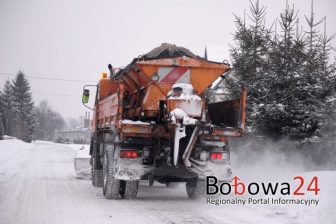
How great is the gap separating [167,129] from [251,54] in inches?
303

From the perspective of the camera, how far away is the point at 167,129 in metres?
9.30

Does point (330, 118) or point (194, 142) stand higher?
point (330, 118)

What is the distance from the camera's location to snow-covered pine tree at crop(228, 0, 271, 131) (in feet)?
49.4

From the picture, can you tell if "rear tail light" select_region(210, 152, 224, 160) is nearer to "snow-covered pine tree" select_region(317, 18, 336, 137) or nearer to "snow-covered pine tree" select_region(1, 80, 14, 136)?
"snow-covered pine tree" select_region(317, 18, 336, 137)

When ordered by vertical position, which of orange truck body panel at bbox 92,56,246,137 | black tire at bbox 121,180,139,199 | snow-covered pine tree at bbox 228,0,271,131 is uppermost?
snow-covered pine tree at bbox 228,0,271,131

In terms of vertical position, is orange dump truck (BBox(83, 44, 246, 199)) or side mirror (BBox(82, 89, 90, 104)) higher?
side mirror (BBox(82, 89, 90, 104))

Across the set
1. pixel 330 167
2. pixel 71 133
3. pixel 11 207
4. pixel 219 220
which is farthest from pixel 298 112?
pixel 71 133

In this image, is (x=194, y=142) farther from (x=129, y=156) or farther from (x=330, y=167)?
(x=330, y=167)

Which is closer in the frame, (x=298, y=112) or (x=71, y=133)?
(x=298, y=112)

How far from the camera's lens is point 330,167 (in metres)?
13.6

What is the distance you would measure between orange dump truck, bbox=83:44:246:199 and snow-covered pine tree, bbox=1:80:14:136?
47.5 meters

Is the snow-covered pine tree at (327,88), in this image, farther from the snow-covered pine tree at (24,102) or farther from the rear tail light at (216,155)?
the snow-covered pine tree at (24,102)

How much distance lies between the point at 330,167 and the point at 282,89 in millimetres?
2582

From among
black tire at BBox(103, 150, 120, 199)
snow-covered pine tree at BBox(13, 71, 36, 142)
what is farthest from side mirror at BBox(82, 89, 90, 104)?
snow-covered pine tree at BBox(13, 71, 36, 142)
